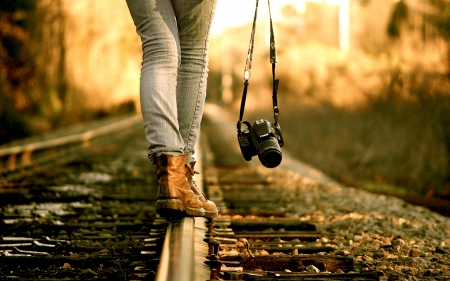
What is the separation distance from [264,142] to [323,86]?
12.7m

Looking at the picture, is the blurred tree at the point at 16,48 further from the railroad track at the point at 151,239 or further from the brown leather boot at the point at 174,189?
the brown leather boot at the point at 174,189

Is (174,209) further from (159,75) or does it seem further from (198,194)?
(159,75)

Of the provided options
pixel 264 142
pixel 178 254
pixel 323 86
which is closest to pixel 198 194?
pixel 264 142

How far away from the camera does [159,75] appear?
2695 mm

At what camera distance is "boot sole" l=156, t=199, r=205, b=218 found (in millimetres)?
2656

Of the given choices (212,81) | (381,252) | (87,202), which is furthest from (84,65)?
(212,81)

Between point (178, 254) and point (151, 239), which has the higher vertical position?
point (151, 239)

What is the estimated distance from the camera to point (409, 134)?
352 inches

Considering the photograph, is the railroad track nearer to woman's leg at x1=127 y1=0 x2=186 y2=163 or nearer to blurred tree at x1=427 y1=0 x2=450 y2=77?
woman's leg at x1=127 y1=0 x2=186 y2=163

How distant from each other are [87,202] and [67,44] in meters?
Result: 23.8

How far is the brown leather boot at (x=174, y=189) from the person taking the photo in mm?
2670

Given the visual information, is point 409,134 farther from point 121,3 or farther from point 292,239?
point 121,3

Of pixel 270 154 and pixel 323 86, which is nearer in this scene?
pixel 270 154

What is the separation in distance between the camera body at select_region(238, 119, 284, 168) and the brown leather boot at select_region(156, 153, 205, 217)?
1.07 ft
